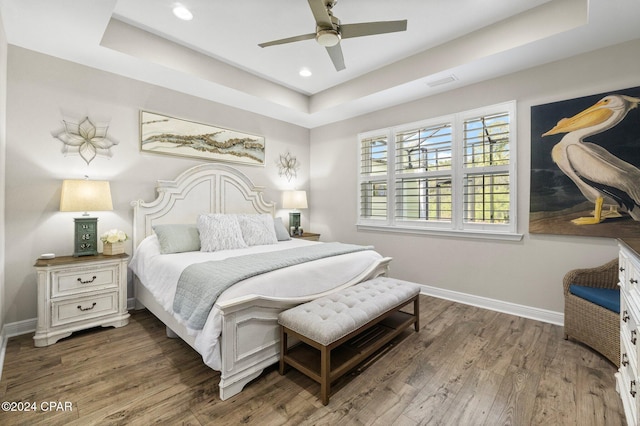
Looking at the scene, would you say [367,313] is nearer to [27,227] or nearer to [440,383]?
[440,383]

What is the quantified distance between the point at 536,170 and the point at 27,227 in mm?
5064

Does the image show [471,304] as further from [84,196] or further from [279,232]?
[84,196]

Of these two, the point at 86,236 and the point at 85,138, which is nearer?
the point at 86,236

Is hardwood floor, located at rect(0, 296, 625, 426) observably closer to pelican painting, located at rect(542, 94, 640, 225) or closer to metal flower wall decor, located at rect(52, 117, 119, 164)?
pelican painting, located at rect(542, 94, 640, 225)

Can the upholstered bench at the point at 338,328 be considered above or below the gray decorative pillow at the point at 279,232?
below

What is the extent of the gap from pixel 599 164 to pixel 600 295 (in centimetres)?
121

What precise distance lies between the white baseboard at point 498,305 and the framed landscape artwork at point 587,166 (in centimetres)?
84

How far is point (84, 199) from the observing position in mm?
2670

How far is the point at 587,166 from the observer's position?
2.64 metres

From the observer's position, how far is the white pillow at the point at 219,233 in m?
3.09

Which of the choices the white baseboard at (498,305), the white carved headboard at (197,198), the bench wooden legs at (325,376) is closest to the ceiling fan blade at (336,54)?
the white carved headboard at (197,198)

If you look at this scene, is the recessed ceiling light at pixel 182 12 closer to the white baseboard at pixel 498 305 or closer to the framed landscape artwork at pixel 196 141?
the framed landscape artwork at pixel 196 141

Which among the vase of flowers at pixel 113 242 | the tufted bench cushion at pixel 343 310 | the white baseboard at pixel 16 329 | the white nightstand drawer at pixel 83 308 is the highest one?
the vase of flowers at pixel 113 242

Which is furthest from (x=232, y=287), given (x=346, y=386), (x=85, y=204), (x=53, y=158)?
(x=53, y=158)
